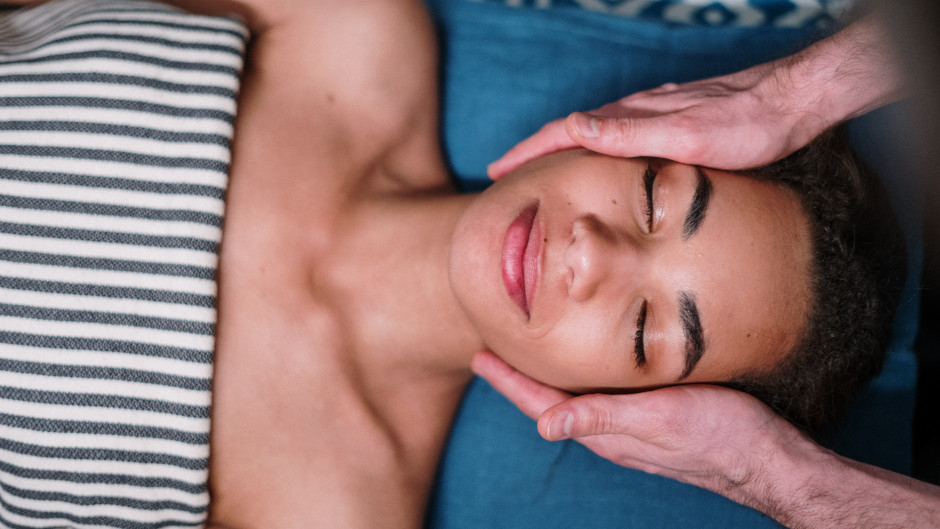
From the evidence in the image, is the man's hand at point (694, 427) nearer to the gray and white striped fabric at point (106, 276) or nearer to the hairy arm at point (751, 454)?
the hairy arm at point (751, 454)

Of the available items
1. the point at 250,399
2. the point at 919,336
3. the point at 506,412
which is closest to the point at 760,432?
the point at 506,412

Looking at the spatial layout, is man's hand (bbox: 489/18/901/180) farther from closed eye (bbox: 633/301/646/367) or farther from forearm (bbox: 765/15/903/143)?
closed eye (bbox: 633/301/646/367)

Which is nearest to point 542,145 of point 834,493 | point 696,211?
point 696,211

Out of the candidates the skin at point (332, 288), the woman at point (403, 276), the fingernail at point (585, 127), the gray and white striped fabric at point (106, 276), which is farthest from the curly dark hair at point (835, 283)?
the gray and white striped fabric at point (106, 276)

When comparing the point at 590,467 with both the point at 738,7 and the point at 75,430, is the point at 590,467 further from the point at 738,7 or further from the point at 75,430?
the point at 738,7

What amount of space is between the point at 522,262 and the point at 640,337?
28 centimetres

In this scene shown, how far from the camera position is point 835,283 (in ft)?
4.51

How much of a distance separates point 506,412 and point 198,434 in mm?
899

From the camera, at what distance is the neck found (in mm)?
1589

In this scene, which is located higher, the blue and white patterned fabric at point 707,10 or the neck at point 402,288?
the blue and white patterned fabric at point 707,10

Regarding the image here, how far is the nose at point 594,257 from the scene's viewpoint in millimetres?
1188

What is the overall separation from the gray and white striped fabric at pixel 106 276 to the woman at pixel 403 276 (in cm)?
11

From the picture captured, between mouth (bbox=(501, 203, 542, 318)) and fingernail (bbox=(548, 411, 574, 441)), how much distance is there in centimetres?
23

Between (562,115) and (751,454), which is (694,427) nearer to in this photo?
(751,454)
